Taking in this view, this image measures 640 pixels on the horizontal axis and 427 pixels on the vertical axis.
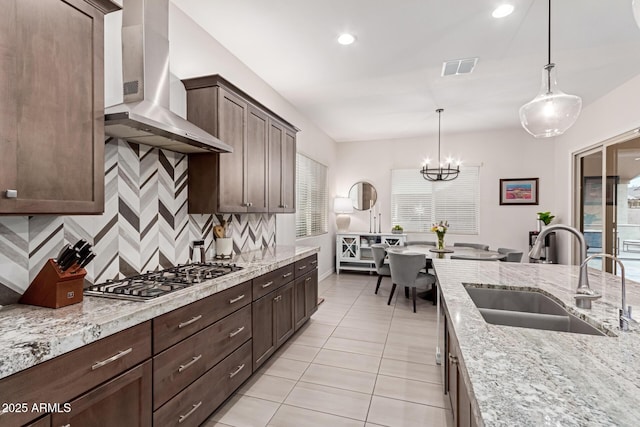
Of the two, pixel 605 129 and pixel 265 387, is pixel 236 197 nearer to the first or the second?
pixel 265 387

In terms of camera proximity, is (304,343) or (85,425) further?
(304,343)

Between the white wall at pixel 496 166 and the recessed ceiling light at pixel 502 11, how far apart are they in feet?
13.6

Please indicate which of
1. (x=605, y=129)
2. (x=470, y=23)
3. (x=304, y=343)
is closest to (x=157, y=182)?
(x=304, y=343)

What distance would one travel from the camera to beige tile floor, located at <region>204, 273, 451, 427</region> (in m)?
2.11

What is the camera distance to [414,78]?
3809 mm

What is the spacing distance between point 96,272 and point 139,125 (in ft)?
3.01

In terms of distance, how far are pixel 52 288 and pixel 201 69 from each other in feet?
7.05

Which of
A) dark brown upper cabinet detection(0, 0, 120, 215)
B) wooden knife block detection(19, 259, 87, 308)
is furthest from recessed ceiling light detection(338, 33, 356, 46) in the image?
wooden knife block detection(19, 259, 87, 308)

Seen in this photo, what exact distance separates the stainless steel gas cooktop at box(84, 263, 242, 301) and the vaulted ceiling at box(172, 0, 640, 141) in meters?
2.04

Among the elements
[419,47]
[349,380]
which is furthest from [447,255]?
[419,47]

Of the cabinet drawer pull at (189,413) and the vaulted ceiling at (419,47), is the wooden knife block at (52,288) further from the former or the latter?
the vaulted ceiling at (419,47)

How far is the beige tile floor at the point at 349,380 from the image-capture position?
6.91 feet

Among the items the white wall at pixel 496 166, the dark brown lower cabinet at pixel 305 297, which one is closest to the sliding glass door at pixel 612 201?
the white wall at pixel 496 166

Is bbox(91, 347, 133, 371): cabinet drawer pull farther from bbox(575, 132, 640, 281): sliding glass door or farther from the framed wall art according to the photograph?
the framed wall art
